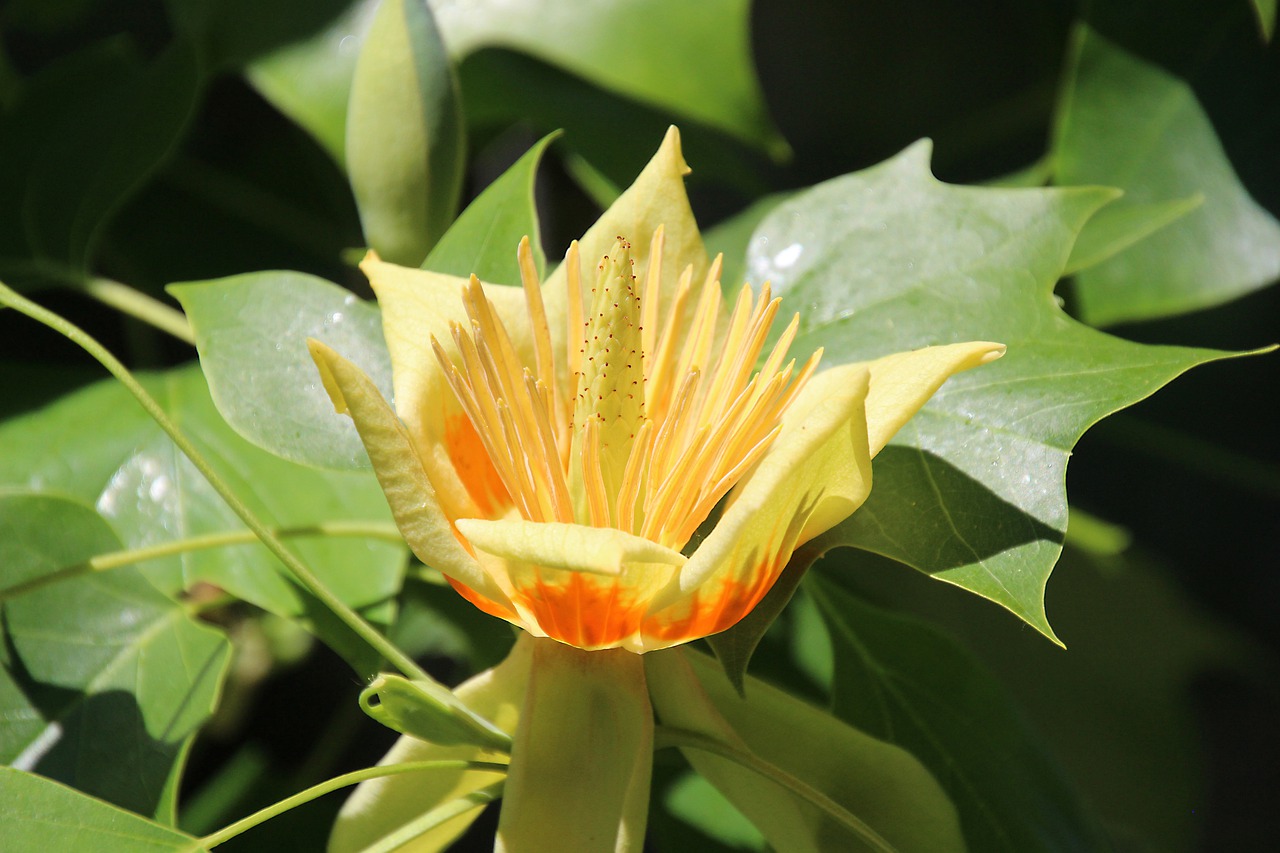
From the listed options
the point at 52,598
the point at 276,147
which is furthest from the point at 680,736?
the point at 276,147

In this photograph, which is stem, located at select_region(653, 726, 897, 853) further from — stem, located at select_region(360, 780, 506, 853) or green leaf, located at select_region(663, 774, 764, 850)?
green leaf, located at select_region(663, 774, 764, 850)

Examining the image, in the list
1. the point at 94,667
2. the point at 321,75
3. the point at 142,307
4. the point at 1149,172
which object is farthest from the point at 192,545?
the point at 1149,172

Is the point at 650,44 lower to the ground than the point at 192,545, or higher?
higher

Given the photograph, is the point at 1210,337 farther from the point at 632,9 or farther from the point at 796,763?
the point at 796,763

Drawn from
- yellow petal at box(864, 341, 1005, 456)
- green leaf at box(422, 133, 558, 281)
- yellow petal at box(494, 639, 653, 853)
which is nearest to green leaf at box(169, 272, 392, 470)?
green leaf at box(422, 133, 558, 281)

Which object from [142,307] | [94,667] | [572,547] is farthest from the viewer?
[142,307]

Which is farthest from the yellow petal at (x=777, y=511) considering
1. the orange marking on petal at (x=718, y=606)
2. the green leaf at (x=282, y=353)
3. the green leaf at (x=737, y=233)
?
the green leaf at (x=737, y=233)

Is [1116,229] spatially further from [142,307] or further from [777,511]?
[142,307]
